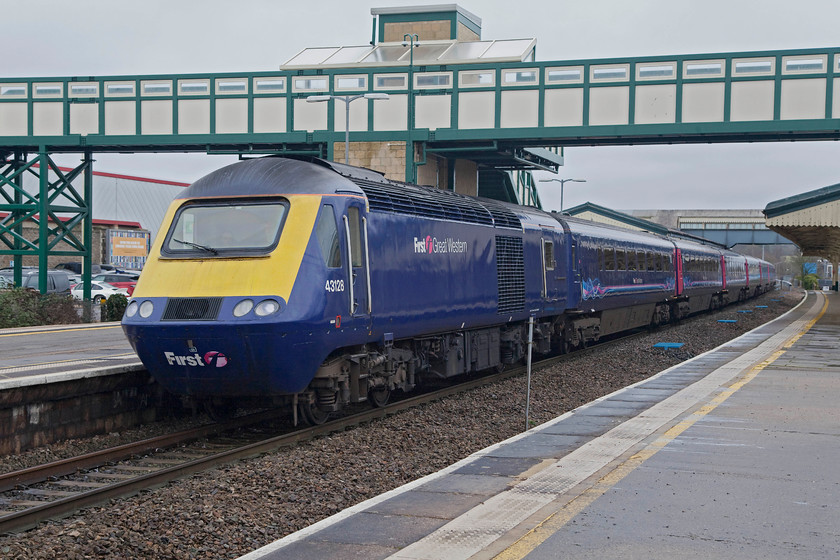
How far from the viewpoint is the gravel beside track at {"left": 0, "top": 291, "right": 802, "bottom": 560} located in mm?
6996

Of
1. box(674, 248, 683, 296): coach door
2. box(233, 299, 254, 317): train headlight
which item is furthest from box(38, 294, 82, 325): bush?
box(674, 248, 683, 296): coach door

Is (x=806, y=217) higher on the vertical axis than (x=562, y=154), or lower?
lower

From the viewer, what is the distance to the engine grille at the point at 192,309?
Answer: 35.2 feet

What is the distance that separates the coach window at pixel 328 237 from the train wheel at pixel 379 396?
266 cm

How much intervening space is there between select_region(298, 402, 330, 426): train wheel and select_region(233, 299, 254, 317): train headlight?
1.85 metres

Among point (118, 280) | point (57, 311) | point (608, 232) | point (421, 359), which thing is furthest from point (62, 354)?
point (118, 280)

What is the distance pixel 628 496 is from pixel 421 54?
34.6 metres

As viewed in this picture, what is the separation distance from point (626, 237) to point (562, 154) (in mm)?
20890

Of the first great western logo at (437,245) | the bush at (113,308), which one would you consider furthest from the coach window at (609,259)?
the bush at (113,308)

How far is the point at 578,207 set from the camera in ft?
224

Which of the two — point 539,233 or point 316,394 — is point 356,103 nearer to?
point 539,233

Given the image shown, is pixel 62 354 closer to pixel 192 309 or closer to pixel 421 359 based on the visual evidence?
pixel 421 359

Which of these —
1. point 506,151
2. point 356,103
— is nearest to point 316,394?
point 356,103

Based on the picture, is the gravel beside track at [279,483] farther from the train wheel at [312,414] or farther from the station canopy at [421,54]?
the station canopy at [421,54]
